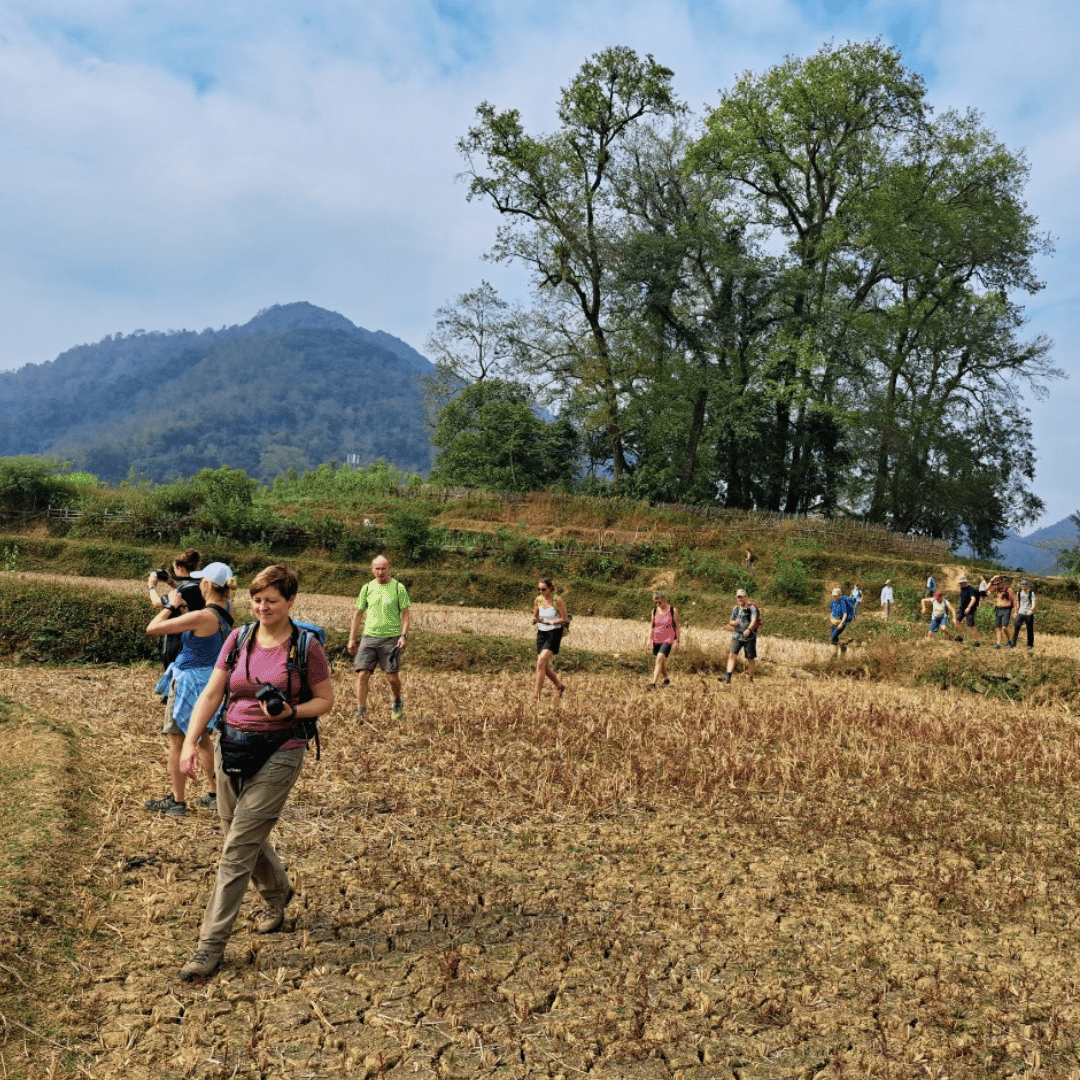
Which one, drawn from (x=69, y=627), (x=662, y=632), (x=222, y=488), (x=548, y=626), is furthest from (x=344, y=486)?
(x=548, y=626)

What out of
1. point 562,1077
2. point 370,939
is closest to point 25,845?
point 370,939

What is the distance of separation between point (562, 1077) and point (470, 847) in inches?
107

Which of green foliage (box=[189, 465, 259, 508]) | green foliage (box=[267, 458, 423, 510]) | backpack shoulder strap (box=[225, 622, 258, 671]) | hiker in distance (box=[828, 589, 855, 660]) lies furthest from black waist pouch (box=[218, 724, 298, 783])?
green foliage (box=[267, 458, 423, 510])

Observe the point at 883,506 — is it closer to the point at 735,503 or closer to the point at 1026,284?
the point at 735,503

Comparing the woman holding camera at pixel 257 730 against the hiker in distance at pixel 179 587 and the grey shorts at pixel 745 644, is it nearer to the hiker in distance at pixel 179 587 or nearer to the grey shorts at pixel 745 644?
the hiker in distance at pixel 179 587

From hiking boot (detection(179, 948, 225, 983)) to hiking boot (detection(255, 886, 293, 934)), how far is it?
1.80ft

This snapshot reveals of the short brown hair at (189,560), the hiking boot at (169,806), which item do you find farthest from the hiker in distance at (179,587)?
the hiking boot at (169,806)

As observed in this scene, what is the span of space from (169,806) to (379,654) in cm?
352

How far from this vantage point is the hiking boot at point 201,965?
14.8 feet

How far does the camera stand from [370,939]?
508 cm

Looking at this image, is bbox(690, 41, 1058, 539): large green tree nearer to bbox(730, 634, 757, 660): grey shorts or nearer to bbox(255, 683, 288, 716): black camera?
bbox(730, 634, 757, 660): grey shorts

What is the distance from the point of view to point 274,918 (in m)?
5.15

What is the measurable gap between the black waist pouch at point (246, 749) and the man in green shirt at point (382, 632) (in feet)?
17.4

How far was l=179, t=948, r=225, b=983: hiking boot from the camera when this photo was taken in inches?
178
